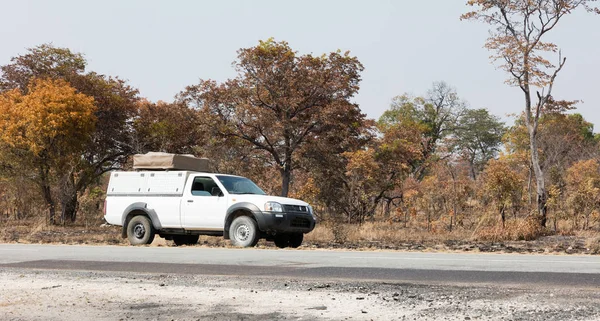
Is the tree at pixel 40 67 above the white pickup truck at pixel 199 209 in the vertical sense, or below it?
above

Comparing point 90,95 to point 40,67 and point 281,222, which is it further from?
point 281,222

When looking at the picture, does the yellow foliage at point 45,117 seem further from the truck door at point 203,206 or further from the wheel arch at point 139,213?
the truck door at point 203,206

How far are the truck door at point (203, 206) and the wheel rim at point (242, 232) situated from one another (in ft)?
1.62

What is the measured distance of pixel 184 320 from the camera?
648cm

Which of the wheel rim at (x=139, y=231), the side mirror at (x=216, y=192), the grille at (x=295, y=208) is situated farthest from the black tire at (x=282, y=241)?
the wheel rim at (x=139, y=231)

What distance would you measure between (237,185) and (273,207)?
176cm

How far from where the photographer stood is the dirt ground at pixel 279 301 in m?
6.62

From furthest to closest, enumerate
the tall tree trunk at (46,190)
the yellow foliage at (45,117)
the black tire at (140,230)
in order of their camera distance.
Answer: the tall tree trunk at (46,190), the yellow foliage at (45,117), the black tire at (140,230)

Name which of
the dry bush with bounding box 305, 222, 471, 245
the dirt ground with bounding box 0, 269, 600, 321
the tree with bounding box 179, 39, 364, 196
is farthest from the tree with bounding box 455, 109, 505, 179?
the dirt ground with bounding box 0, 269, 600, 321

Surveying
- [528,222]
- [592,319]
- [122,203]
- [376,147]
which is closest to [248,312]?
[592,319]

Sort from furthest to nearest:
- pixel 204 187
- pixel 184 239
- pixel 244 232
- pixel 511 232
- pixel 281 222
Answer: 1. pixel 511 232
2. pixel 184 239
3. pixel 204 187
4. pixel 244 232
5. pixel 281 222

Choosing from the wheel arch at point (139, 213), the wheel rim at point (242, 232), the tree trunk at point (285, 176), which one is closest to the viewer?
the wheel rim at point (242, 232)

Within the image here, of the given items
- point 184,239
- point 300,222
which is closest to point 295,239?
point 300,222

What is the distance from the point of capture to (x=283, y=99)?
30.4 metres
